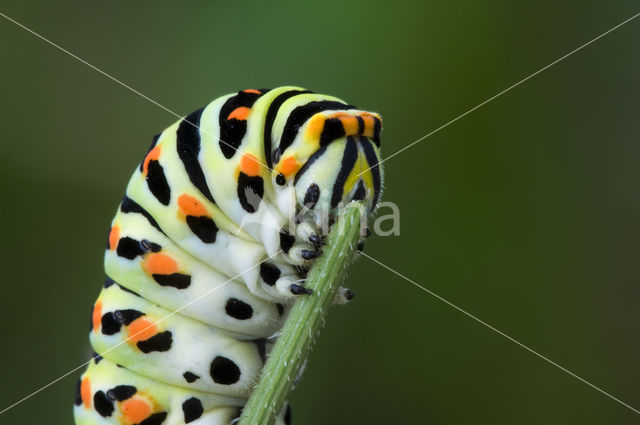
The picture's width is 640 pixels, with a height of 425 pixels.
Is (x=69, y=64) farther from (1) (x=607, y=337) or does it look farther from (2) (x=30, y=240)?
(1) (x=607, y=337)

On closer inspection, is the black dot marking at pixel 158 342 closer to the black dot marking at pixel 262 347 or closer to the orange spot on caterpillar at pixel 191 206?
the black dot marking at pixel 262 347

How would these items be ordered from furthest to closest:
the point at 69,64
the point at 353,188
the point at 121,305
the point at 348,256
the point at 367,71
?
the point at 69,64
the point at 367,71
the point at 121,305
the point at 353,188
the point at 348,256

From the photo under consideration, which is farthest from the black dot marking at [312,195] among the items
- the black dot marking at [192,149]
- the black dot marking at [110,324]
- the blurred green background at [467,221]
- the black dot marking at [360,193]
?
the blurred green background at [467,221]

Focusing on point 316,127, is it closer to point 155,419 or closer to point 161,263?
point 161,263

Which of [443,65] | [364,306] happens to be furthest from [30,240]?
[443,65]

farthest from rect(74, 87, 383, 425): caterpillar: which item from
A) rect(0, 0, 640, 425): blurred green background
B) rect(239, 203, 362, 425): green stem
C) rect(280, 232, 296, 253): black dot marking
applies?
rect(0, 0, 640, 425): blurred green background

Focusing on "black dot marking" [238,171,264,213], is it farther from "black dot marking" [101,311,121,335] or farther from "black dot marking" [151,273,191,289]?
"black dot marking" [101,311,121,335]
